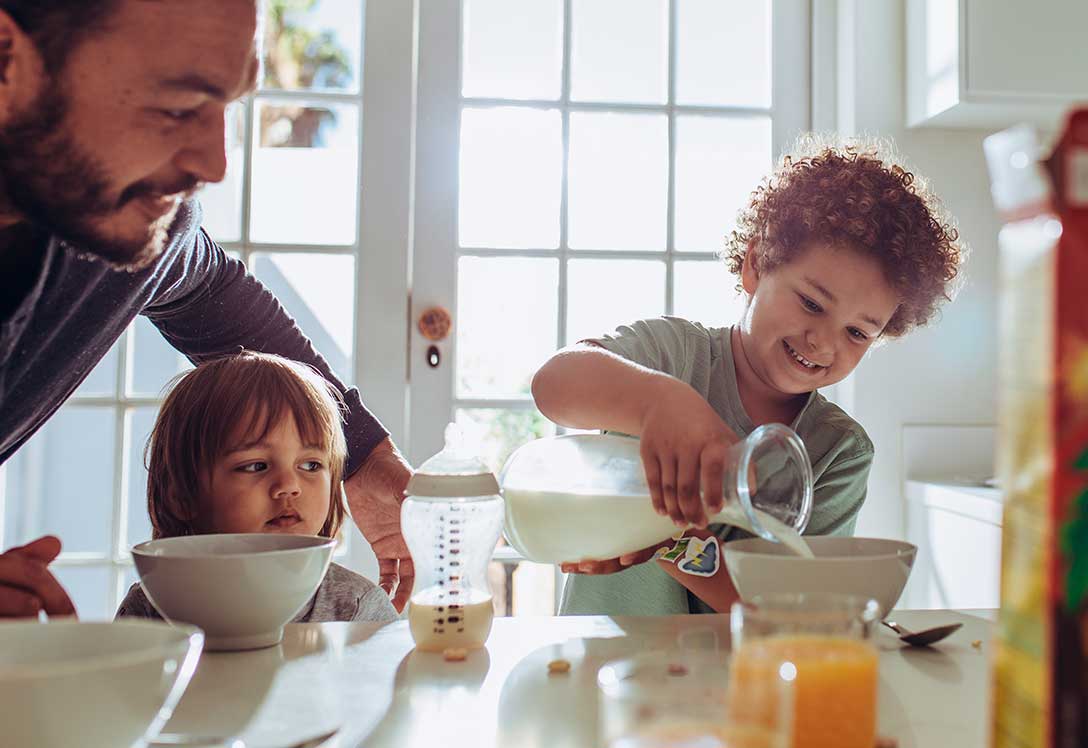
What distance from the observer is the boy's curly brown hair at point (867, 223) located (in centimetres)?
140

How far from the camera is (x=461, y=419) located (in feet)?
7.47

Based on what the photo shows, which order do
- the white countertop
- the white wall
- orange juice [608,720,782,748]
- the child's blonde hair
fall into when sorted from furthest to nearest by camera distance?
the white wall < the white countertop < the child's blonde hair < orange juice [608,720,782,748]

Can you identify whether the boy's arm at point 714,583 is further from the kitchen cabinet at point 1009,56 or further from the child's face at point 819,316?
the kitchen cabinet at point 1009,56

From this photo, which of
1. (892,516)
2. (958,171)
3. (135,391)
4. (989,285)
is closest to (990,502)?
(892,516)

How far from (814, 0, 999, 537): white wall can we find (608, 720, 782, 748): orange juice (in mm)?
1959

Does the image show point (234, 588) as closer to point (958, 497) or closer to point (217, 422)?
point (217, 422)

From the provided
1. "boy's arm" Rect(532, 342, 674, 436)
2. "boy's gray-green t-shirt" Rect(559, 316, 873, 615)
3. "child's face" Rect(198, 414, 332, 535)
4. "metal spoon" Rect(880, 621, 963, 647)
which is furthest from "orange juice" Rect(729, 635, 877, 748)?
"child's face" Rect(198, 414, 332, 535)

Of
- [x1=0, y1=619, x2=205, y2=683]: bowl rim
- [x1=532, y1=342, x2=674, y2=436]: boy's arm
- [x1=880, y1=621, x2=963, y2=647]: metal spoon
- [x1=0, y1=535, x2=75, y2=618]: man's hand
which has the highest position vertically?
→ [x1=532, y1=342, x2=674, y2=436]: boy's arm

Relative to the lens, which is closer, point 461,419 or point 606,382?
point 606,382

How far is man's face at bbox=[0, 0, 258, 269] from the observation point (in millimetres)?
864

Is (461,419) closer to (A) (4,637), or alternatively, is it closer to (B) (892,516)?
(B) (892,516)

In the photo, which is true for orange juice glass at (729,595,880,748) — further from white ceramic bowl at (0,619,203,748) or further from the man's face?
the man's face

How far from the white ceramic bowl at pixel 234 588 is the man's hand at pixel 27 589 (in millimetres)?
64

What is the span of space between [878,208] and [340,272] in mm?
1285
